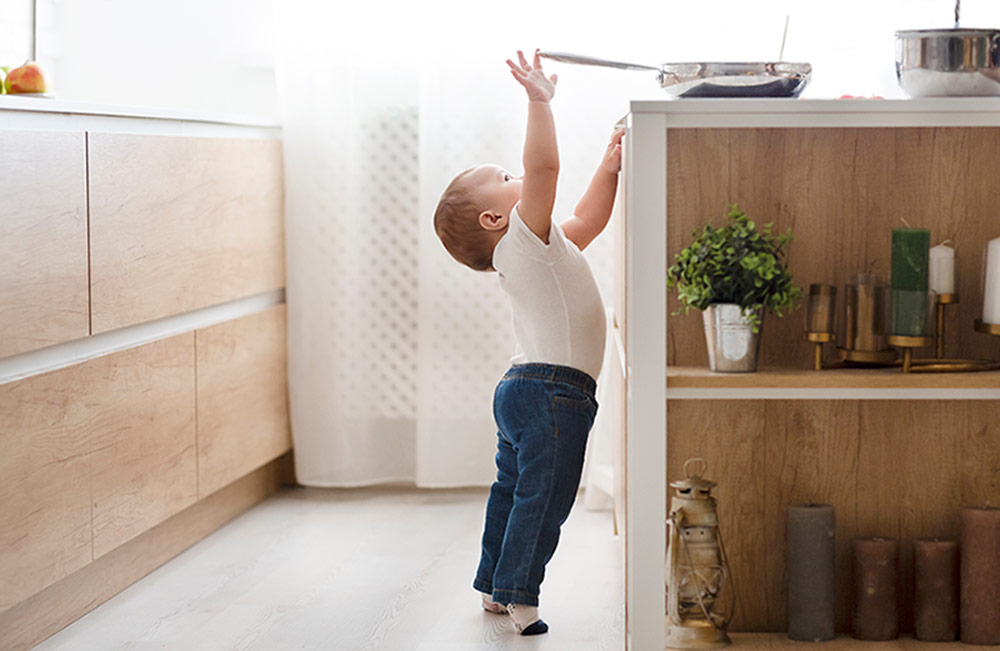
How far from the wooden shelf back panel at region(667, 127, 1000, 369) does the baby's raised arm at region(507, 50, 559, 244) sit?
8.6 inches

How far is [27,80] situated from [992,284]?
62.5 inches

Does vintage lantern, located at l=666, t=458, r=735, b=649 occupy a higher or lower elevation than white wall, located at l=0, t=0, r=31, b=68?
lower

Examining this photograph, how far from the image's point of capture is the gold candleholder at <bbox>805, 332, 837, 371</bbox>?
5.00 ft

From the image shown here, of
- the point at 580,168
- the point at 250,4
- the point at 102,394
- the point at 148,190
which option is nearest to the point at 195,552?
the point at 102,394

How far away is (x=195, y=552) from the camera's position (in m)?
2.34

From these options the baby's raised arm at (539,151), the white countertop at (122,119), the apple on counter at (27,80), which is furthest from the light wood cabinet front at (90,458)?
the baby's raised arm at (539,151)

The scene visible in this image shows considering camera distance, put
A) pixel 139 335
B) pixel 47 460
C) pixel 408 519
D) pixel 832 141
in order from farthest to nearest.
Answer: pixel 408 519 → pixel 139 335 → pixel 47 460 → pixel 832 141

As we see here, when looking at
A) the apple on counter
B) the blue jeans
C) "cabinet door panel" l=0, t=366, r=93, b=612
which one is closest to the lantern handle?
the blue jeans

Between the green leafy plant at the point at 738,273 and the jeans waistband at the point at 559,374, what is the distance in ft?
1.20

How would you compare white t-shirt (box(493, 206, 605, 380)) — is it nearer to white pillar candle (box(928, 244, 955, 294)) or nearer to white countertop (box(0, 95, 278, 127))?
white pillar candle (box(928, 244, 955, 294))

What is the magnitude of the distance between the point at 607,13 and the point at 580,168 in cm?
35

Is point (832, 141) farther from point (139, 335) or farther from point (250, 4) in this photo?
point (250, 4)

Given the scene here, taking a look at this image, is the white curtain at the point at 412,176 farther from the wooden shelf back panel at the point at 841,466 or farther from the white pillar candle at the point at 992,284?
the white pillar candle at the point at 992,284

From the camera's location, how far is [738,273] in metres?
1.49
